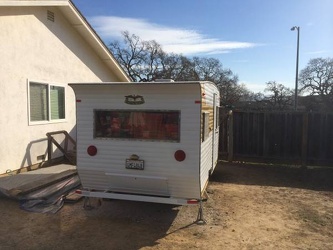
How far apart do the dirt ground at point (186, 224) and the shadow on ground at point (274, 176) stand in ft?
2.88

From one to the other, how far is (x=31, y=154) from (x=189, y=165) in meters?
5.76

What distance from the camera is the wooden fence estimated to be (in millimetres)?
10172

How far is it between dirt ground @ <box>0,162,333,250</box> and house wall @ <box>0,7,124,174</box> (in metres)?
2.35

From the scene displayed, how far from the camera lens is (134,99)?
17.2ft

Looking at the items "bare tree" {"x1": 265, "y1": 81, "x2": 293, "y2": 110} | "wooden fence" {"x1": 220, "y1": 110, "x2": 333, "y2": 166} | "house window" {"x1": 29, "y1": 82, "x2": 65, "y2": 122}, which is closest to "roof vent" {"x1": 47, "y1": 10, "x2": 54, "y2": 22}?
"house window" {"x1": 29, "y1": 82, "x2": 65, "y2": 122}

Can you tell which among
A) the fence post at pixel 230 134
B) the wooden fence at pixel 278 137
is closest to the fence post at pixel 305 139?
the wooden fence at pixel 278 137

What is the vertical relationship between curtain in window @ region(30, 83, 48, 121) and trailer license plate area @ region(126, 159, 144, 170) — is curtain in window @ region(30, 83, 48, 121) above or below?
above

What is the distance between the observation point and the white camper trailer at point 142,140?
16.4 ft

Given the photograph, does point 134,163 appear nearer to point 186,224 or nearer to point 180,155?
point 180,155

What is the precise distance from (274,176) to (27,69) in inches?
301

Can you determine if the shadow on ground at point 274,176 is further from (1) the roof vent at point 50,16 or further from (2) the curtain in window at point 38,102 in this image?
(1) the roof vent at point 50,16

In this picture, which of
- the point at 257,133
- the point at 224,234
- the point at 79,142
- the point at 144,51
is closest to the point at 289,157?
the point at 257,133

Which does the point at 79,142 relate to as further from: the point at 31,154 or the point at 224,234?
the point at 31,154

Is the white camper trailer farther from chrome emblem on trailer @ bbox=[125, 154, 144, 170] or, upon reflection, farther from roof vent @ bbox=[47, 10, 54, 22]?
roof vent @ bbox=[47, 10, 54, 22]
